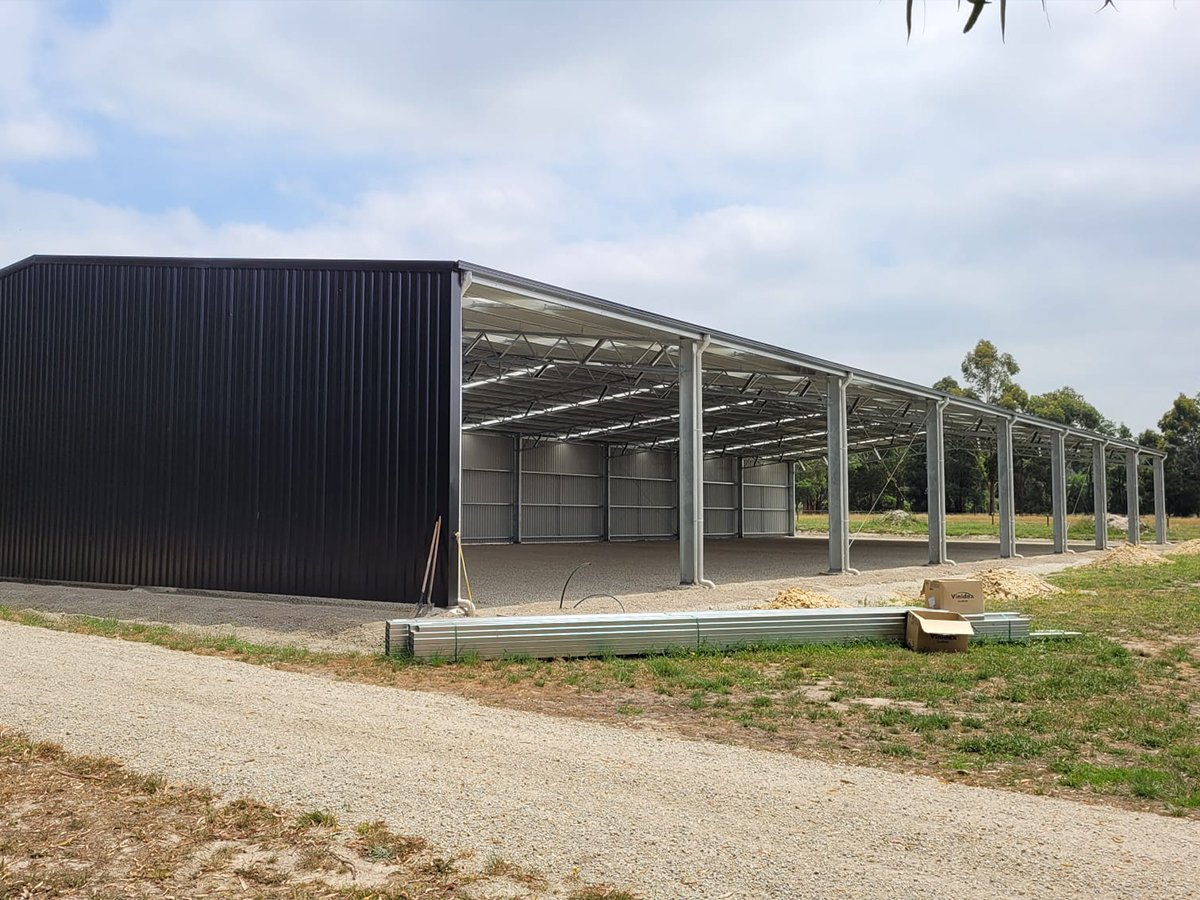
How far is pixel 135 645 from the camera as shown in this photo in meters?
11.8

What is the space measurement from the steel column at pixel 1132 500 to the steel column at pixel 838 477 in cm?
2685

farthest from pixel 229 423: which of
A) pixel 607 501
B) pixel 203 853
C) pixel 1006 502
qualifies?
pixel 607 501

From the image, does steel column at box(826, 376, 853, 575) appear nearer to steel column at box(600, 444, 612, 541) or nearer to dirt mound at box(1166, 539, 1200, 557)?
dirt mound at box(1166, 539, 1200, 557)

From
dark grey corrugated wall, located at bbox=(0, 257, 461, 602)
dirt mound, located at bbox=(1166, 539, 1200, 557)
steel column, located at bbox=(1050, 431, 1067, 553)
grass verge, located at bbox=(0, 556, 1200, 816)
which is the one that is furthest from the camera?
steel column, located at bbox=(1050, 431, 1067, 553)

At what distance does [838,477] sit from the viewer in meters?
24.8

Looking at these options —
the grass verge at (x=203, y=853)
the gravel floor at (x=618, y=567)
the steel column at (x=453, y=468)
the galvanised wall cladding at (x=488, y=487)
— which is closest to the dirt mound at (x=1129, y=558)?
the gravel floor at (x=618, y=567)

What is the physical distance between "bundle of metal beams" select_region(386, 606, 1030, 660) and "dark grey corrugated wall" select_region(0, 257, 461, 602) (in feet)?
12.9

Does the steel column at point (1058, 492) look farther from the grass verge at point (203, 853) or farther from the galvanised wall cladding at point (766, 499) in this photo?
the grass verge at point (203, 853)

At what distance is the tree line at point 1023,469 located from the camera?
73.4 meters

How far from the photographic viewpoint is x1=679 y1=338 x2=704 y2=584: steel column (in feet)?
63.8

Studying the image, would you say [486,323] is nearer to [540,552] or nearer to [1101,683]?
[1101,683]

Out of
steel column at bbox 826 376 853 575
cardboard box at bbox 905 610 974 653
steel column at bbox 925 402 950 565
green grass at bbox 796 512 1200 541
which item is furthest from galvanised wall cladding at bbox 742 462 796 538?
cardboard box at bbox 905 610 974 653

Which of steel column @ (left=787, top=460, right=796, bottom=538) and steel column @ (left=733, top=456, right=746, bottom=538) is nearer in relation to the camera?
steel column @ (left=733, top=456, right=746, bottom=538)

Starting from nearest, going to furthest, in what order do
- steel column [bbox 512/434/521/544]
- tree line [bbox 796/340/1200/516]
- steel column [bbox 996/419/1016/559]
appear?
steel column [bbox 996/419/1016/559], steel column [bbox 512/434/521/544], tree line [bbox 796/340/1200/516]
